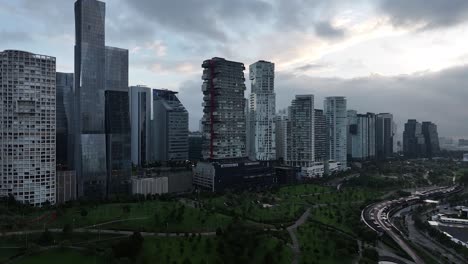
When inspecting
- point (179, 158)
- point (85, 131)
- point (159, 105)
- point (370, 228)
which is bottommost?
point (370, 228)

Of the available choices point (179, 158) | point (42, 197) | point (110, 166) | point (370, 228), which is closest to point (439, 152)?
point (179, 158)

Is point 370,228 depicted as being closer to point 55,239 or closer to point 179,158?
point 55,239

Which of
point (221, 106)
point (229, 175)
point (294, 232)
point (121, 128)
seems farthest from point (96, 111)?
point (294, 232)

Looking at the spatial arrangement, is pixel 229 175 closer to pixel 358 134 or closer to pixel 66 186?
pixel 66 186

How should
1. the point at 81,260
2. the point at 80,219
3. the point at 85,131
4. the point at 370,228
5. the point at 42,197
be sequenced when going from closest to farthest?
the point at 81,260
the point at 80,219
the point at 370,228
the point at 42,197
the point at 85,131

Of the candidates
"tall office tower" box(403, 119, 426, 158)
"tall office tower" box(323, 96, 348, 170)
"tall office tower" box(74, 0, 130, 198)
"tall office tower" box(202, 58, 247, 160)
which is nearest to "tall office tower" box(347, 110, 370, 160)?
"tall office tower" box(323, 96, 348, 170)

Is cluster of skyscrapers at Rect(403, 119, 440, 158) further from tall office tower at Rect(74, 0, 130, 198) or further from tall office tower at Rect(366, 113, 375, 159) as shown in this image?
tall office tower at Rect(74, 0, 130, 198)
